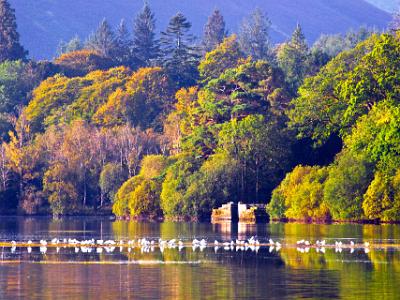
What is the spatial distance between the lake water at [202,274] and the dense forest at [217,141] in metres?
38.1

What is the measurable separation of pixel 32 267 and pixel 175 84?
128141 millimetres

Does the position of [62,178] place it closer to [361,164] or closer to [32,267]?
[361,164]

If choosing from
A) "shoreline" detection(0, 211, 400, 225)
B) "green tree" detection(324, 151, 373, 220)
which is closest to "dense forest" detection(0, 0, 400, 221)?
"green tree" detection(324, 151, 373, 220)

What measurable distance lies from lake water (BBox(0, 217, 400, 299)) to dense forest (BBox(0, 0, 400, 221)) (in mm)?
38129

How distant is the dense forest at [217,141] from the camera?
109 meters

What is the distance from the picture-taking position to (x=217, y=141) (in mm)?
130625

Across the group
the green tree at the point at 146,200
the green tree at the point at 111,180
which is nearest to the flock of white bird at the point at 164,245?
the green tree at the point at 146,200

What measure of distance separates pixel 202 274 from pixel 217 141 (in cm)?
8191

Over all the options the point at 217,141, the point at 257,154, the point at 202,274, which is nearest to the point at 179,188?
the point at 257,154

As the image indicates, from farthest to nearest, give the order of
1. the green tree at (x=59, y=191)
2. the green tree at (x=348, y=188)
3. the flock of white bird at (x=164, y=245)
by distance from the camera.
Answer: the green tree at (x=59, y=191)
the green tree at (x=348, y=188)
the flock of white bird at (x=164, y=245)

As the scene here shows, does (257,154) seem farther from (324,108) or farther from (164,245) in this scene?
(164,245)

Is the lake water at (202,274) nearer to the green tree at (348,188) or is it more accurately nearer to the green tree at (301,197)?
the green tree at (348,188)

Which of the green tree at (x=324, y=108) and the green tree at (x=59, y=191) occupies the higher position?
the green tree at (x=324, y=108)

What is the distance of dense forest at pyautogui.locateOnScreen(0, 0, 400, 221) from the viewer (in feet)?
356
